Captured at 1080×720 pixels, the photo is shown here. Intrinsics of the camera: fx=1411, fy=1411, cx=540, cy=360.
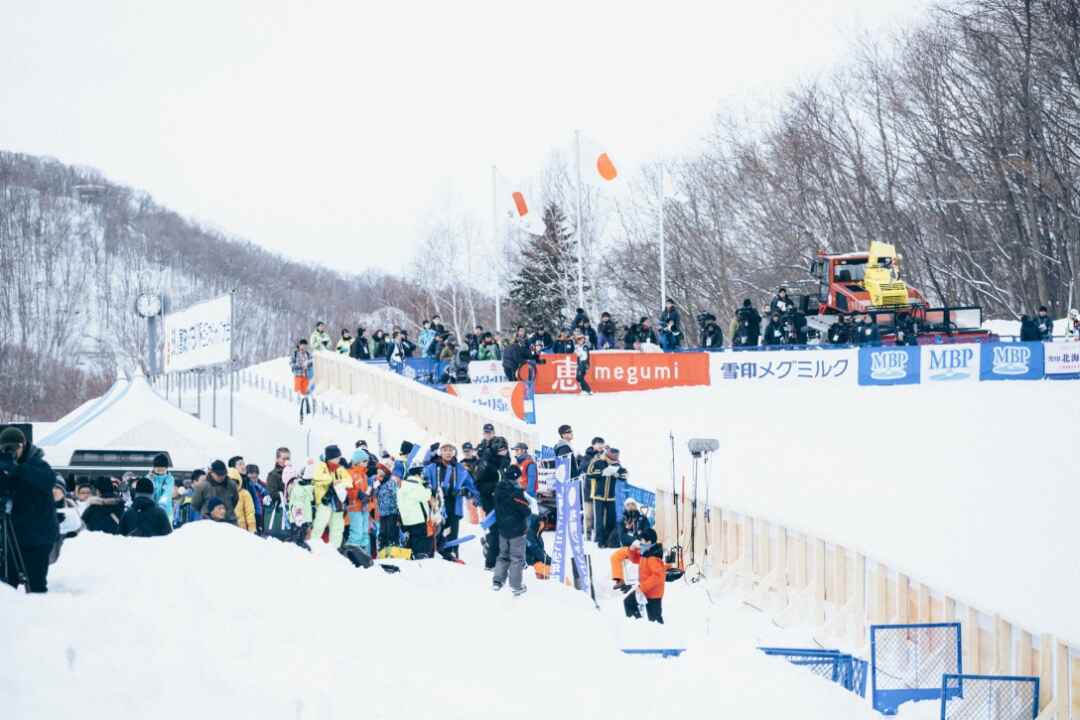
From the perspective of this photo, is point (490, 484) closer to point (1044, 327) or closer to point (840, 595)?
point (840, 595)

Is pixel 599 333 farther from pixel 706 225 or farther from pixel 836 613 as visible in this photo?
pixel 706 225

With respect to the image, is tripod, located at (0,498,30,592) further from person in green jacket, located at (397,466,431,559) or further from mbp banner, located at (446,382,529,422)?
mbp banner, located at (446,382,529,422)

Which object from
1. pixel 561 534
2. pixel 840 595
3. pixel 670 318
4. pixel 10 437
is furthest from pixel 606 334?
pixel 10 437

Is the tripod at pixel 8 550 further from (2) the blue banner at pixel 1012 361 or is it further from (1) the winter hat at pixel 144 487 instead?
(2) the blue banner at pixel 1012 361

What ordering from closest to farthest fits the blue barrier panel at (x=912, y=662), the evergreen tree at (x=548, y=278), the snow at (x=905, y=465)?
1. the blue barrier panel at (x=912, y=662)
2. the snow at (x=905, y=465)
3. the evergreen tree at (x=548, y=278)

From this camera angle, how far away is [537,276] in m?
62.3

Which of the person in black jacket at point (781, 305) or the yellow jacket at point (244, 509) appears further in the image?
the person in black jacket at point (781, 305)

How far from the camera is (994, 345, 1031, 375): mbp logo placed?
105 ft

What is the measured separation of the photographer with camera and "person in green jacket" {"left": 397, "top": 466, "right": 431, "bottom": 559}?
6305 millimetres

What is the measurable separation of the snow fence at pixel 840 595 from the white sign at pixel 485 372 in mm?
12253

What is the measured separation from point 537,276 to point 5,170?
9799 centimetres

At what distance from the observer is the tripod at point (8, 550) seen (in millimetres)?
9250

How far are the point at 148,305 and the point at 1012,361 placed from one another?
63.3ft

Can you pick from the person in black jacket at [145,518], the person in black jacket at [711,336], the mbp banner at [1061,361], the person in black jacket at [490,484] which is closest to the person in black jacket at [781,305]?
the person in black jacket at [711,336]
